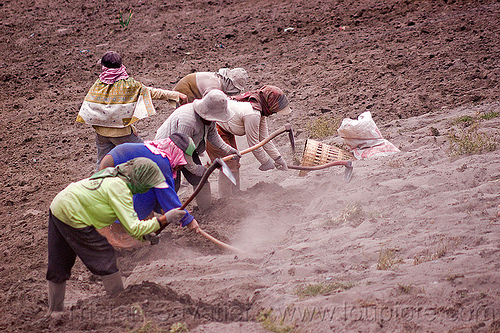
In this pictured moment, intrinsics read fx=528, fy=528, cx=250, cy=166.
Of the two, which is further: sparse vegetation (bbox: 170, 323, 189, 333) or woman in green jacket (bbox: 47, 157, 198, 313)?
woman in green jacket (bbox: 47, 157, 198, 313)

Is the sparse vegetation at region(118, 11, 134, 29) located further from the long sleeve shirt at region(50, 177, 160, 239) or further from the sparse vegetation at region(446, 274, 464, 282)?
the sparse vegetation at region(446, 274, 464, 282)

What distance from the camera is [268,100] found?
19.2 ft

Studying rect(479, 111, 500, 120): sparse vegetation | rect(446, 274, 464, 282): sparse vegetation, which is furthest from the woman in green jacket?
rect(479, 111, 500, 120): sparse vegetation

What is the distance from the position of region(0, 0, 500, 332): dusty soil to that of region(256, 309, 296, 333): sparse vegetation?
0.05 ft

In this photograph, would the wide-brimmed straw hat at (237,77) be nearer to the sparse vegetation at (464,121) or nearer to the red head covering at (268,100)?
the red head covering at (268,100)

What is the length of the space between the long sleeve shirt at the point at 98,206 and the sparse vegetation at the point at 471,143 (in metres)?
3.71

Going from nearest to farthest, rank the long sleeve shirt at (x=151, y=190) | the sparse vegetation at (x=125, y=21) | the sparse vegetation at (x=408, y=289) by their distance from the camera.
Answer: the sparse vegetation at (x=408, y=289) < the long sleeve shirt at (x=151, y=190) < the sparse vegetation at (x=125, y=21)

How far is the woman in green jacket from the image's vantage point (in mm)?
3842

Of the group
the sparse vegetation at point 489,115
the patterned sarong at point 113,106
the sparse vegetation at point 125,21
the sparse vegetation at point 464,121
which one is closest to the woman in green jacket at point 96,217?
the patterned sarong at point 113,106

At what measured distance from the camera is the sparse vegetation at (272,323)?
359 cm

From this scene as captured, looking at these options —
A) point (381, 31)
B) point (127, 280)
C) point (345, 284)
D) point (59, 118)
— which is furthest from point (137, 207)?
point (381, 31)

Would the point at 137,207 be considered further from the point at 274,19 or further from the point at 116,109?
the point at 274,19

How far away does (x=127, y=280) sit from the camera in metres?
4.84

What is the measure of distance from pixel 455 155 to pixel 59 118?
265 inches
